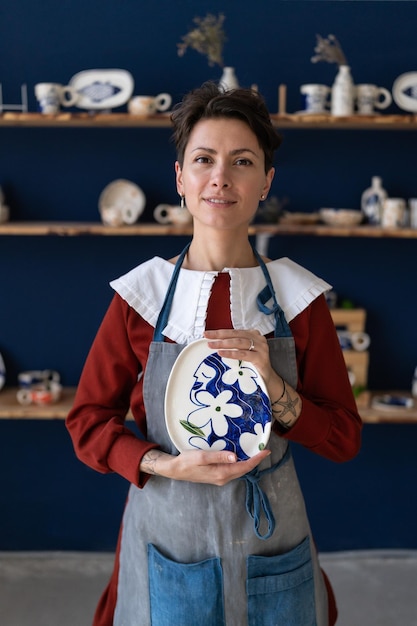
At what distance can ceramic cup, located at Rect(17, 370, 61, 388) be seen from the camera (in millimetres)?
2730

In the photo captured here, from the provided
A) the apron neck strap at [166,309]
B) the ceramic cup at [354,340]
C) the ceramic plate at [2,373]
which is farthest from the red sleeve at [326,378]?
the ceramic plate at [2,373]

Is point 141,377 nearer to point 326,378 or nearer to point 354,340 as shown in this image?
point 326,378

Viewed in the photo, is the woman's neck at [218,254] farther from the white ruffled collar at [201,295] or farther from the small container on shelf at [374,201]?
the small container on shelf at [374,201]

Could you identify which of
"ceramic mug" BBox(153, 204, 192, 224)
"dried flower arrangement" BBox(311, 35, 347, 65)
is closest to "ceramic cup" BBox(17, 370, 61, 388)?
"ceramic mug" BBox(153, 204, 192, 224)

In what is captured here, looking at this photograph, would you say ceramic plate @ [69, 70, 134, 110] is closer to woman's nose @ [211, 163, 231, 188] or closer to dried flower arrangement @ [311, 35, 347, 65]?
dried flower arrangement @ [311, 35, 347, 65]

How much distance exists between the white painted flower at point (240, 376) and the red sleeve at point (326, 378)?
0.16m

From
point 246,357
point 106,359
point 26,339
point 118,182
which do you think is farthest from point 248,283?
point 26,339

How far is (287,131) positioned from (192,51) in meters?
0.47

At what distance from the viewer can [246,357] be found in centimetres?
126

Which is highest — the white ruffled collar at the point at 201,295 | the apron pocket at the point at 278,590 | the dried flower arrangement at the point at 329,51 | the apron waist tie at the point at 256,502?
the dried flower arrangement at the point at 329,51

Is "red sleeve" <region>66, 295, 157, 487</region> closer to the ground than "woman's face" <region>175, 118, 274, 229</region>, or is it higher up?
closer to the ground

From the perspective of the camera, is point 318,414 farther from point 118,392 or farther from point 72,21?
point 72,21

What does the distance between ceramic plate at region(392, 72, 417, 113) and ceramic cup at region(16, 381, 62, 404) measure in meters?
1.66

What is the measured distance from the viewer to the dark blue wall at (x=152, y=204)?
8.63ft
